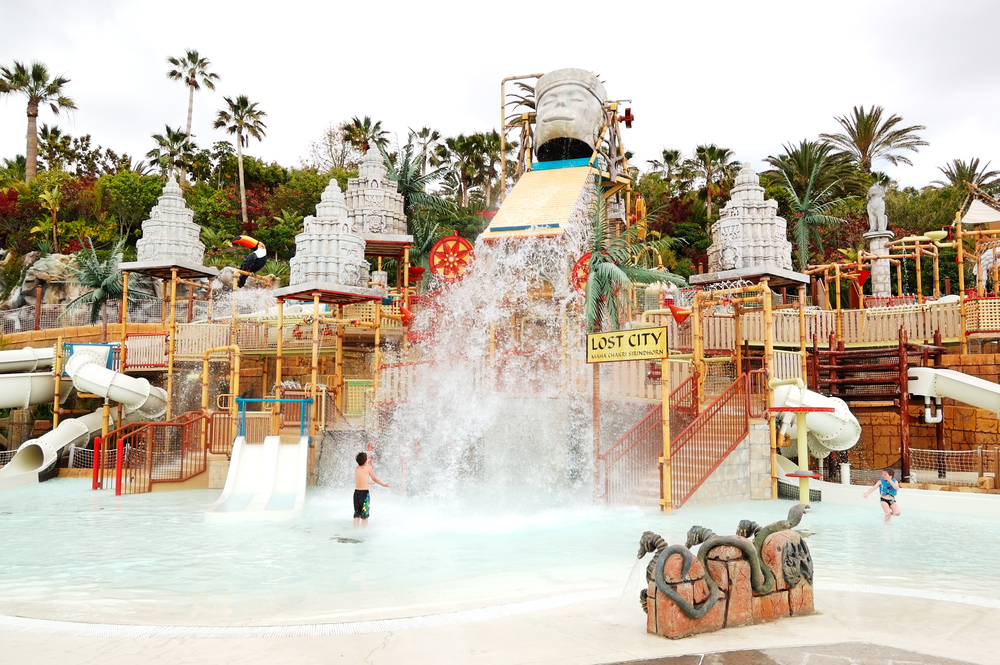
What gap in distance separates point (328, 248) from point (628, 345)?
28.1 ft

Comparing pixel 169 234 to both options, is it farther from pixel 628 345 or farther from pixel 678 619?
pixel 678 619

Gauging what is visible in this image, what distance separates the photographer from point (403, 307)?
24125 mm

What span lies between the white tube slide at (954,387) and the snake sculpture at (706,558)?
523 inches

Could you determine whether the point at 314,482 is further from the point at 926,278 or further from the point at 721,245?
the point at 926,278

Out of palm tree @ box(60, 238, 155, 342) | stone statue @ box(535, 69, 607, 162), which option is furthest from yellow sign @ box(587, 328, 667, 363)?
palm tree @ box(60, 238, 155, 342)

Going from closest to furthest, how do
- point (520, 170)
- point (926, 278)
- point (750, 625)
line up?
point (750, 625), point (520, 170), point (926, 278)

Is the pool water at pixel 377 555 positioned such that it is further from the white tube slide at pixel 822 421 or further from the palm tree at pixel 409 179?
the palm tree at pixel 409 179

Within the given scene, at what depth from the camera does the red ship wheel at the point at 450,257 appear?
22.6 m

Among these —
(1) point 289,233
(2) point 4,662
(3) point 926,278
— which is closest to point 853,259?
(3) point 926,278

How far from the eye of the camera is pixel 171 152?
46406 millimetres

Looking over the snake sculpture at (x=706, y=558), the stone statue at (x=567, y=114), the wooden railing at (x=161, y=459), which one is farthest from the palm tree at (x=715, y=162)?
the snake sculpture at (x=706, y=558)

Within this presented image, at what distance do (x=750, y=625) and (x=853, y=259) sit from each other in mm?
32614

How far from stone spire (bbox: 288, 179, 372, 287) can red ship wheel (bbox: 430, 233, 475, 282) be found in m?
4.44

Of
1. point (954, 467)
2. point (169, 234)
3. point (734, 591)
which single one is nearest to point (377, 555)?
point (734, 591)
